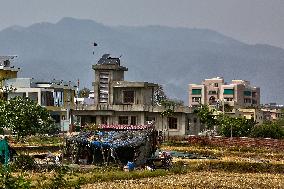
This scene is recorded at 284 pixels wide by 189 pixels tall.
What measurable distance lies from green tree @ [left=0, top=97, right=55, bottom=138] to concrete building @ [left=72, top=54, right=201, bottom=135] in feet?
28.2

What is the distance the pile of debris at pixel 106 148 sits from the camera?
42.9 metres

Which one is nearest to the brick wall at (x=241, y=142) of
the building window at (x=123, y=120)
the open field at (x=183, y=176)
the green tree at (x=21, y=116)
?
the building window at (x=123, y=120)

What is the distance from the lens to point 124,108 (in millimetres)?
77750

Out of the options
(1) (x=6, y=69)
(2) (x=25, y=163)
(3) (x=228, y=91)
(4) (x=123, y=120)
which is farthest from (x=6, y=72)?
(3) (x=228, y=91)

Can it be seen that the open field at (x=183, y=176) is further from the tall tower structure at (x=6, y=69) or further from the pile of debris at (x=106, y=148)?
the tall tower structure at (x=6, y=69)

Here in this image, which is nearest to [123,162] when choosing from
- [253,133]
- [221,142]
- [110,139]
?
[110,139]

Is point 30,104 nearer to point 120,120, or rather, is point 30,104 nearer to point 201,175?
point 120,120

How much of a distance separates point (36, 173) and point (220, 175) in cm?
1069

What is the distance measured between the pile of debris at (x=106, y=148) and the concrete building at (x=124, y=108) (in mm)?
32352

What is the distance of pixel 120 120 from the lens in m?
78.6

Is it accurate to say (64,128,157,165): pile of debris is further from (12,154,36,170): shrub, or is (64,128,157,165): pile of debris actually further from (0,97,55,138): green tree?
(0,97,55,138): green tree

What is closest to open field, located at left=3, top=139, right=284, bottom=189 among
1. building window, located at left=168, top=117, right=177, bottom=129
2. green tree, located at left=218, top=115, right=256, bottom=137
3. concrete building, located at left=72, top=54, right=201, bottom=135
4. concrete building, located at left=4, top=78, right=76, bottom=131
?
concrete building, located at left=72, top=54, right=201, bottom=135

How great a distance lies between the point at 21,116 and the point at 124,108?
59.2ft

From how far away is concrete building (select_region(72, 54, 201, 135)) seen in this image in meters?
78.0
